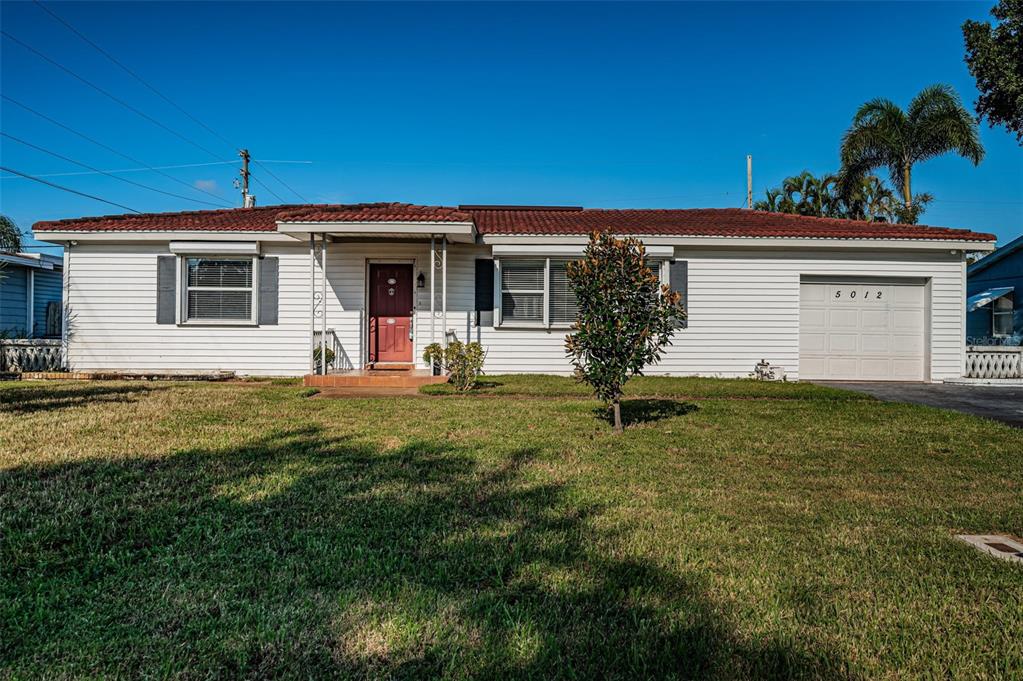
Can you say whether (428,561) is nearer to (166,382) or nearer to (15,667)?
(15,667)

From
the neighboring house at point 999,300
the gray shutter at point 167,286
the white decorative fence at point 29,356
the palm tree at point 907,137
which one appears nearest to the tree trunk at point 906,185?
the palm tree at point 907,137

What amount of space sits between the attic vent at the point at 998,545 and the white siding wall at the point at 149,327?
11444 millimetres

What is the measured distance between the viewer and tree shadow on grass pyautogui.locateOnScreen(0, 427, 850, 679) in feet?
6.79

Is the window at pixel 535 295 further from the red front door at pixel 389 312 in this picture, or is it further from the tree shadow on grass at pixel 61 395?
the tree shadow on grass at pixel 61 395

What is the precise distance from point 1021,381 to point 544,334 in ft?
34.4

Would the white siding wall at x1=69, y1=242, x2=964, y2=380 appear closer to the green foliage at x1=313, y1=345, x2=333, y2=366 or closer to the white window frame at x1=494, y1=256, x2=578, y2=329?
the white window frame at x1=494, y1=256, x2=578, y2=329

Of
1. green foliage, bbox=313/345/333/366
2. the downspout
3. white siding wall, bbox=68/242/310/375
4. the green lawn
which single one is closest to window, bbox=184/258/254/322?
white siding wall, bbox=68/242/310/375

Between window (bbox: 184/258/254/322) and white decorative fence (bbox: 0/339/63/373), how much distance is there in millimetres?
3307

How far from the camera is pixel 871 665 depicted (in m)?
2.07

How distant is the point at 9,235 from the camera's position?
125 feet

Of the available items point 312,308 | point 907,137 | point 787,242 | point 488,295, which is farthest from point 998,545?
point 907,137

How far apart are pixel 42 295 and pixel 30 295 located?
736 mm

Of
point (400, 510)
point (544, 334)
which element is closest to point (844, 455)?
point (400, 510)

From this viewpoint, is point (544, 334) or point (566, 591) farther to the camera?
point (544, 334)
